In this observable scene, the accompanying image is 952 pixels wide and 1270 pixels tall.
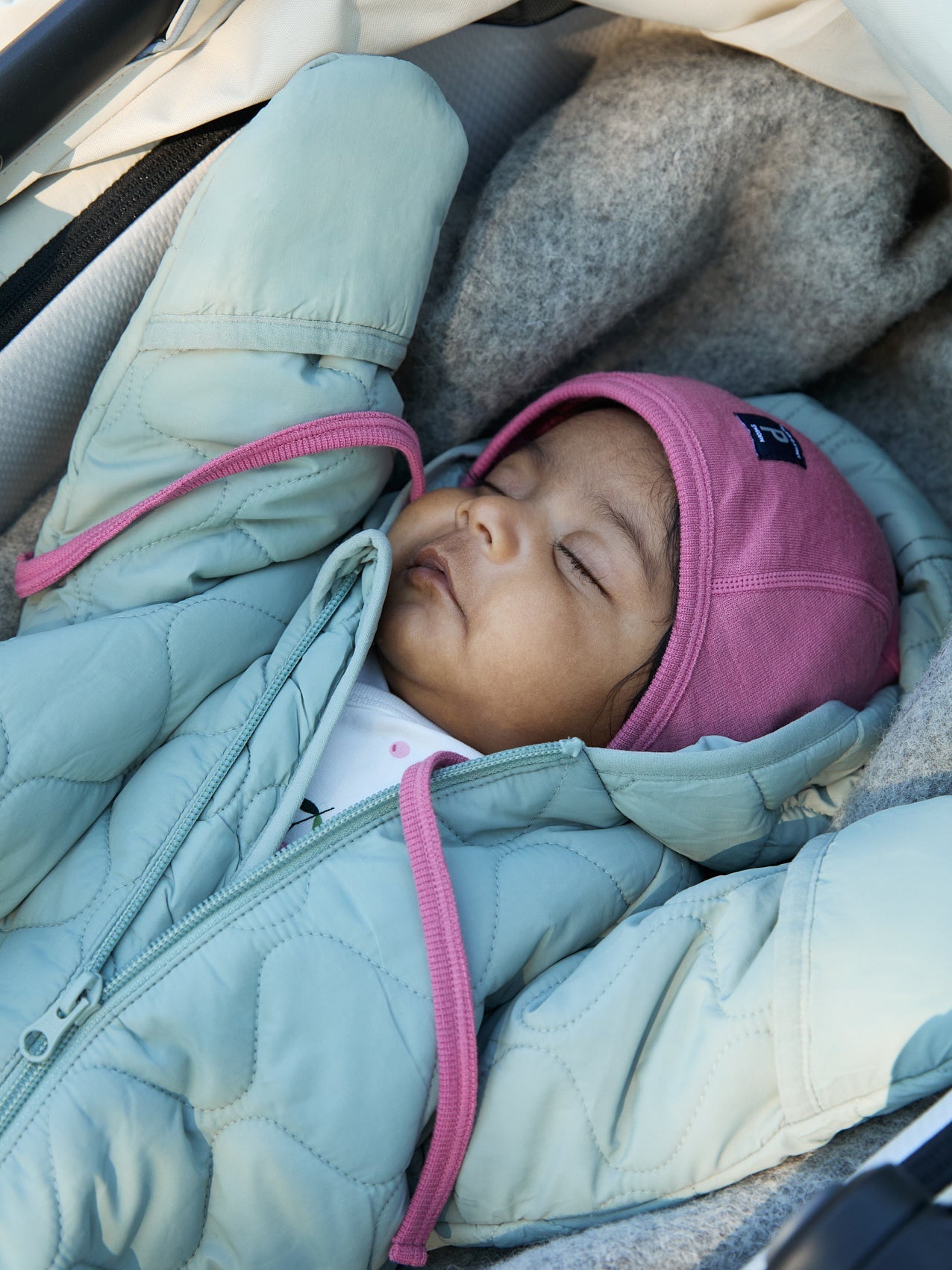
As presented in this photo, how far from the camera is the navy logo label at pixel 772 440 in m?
1.06

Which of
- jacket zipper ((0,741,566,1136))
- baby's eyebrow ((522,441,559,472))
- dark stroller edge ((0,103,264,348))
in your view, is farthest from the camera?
baby's eyebrow ((522,441,559,472))

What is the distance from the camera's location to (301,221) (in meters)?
0.95

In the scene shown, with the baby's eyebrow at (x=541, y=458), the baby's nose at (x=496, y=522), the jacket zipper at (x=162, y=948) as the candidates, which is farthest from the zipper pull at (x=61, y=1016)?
the baby's eyebrow at (x=541, y=458)

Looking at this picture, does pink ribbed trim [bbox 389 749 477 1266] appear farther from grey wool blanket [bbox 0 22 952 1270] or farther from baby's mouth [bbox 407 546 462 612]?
grey wool blanket [bbox 0 22 952 1270]

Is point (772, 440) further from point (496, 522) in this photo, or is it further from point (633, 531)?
point (496, 522)

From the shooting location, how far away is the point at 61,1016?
0.76 m

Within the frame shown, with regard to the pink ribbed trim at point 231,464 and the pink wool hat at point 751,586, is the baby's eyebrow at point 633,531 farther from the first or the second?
the pink ribbed trim at point 231,464

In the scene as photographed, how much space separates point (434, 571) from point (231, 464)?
0.22m

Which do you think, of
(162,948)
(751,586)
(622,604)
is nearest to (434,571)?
(622,604)

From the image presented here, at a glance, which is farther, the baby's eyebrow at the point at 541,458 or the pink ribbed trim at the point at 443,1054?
the baby's eyebrow at the point at 541,458

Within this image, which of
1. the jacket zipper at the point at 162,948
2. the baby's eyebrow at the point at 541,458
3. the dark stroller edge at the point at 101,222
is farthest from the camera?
the baby's eyebrow at the point at 541,458

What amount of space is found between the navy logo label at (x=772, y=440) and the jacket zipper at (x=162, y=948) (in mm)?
392

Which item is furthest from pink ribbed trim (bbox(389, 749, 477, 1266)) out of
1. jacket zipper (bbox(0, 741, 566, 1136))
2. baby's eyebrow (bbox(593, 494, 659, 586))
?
baby's eyebrow (bbox(593, 494, 659, 586))

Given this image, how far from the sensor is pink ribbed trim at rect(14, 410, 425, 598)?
0.95 meters
